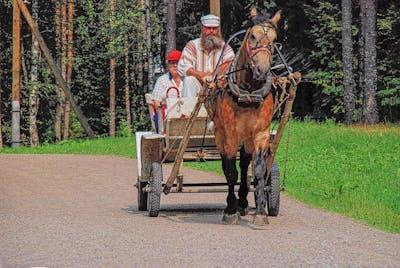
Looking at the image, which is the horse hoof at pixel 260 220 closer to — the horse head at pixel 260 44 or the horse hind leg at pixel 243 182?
the horse hind leg at pixel 243 182

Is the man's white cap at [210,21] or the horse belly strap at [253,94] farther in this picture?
the man's white cap at [210,21]

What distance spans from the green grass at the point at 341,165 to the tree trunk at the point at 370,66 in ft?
4.13

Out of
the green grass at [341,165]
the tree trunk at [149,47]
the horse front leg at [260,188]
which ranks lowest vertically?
the green grass at [341,165]

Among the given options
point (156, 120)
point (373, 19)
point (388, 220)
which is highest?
point (373, 19)

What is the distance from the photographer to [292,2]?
46.3 m

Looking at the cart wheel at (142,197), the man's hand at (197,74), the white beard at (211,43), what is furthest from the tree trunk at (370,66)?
the man's hand at (197,74)

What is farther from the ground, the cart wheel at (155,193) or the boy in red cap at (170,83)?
the boy in red cap at (170,83)

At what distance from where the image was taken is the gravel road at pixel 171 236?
372 inches

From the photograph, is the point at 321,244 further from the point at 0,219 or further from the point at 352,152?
the point at 352,152

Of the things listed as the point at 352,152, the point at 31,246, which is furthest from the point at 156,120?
the point at 352,152

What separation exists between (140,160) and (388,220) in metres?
3.41

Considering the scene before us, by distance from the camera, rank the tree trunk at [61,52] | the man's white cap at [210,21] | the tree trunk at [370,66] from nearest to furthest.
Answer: the man's white cap at [210,21], the tree trunk at [370,66], the tree trunk at [61,52]

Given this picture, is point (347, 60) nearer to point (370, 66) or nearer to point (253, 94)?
point (370, 66)

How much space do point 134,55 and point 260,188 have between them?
44.5m
